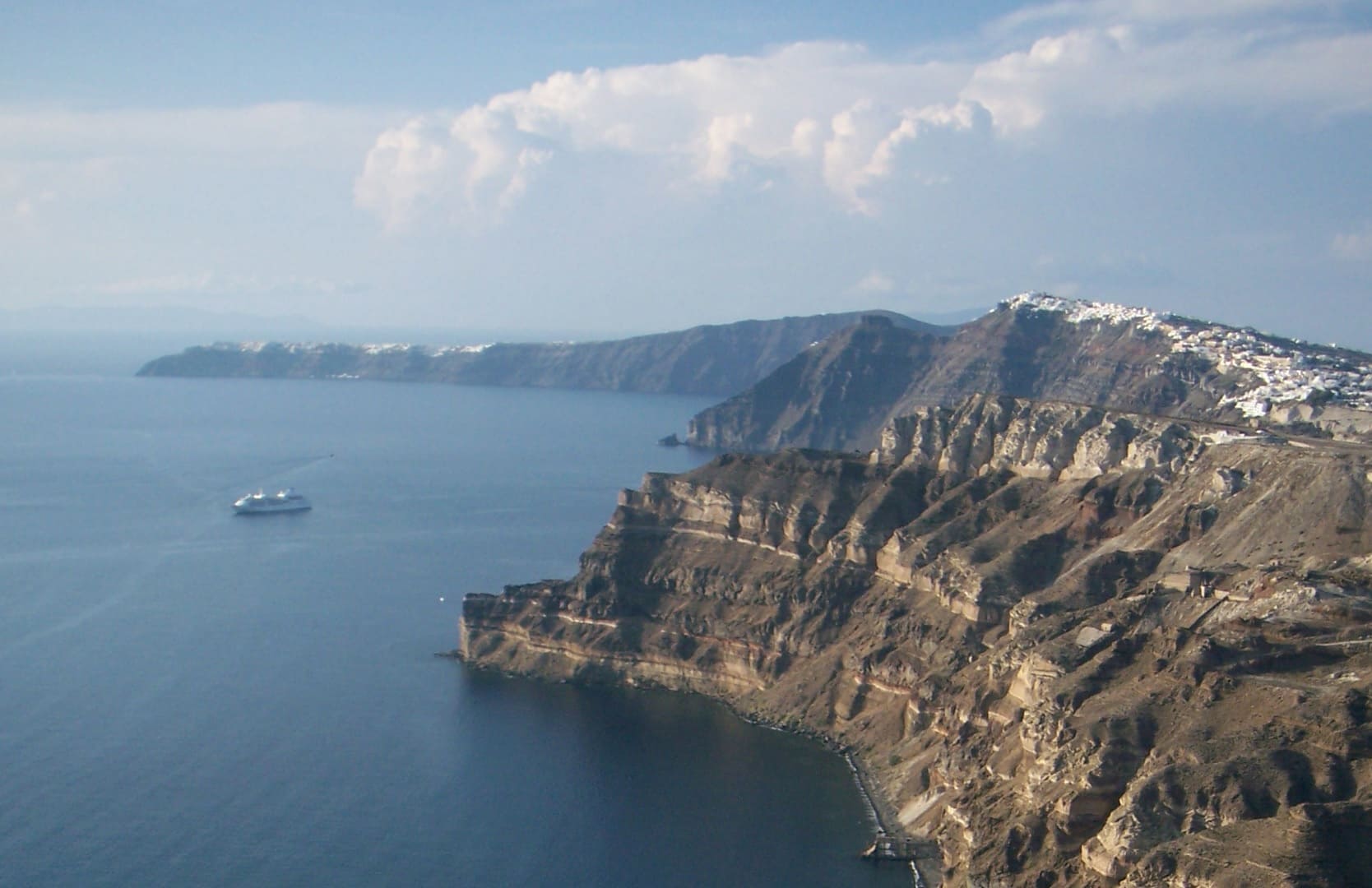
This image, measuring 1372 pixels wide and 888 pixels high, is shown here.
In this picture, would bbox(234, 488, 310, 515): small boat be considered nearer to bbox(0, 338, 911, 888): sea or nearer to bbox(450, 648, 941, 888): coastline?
bbox(0, 338, 911, 888): sea

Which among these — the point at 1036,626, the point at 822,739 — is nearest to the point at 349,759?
the point at 822,739

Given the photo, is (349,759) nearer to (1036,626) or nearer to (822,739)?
(822,739)

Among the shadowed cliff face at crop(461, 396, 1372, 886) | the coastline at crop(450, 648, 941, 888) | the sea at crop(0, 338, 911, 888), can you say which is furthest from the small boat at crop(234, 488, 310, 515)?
the coastline at crop(450, 648, 941, 888)

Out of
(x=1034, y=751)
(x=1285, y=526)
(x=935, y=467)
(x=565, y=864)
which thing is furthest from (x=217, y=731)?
(x=1285, y=526)

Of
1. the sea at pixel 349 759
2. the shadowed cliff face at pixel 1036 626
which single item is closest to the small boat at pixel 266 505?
the sea at pixel 349 759

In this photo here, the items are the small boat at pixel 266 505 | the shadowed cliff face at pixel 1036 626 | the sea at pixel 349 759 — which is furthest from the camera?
the small boat at pixel 266 505

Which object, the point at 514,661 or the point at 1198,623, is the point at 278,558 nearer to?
the point at 514,661

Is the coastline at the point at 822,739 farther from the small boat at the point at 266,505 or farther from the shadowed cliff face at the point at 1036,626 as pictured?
the small boat at the point at 266,505

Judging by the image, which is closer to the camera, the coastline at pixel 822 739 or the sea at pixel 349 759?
the sea at pixel 349 759

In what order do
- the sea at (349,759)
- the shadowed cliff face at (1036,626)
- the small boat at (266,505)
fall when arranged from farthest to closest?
the small boat at (266,505), the sea at (349,759), the shadowed cliff face at (1036,626)
